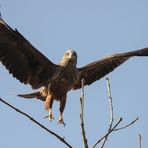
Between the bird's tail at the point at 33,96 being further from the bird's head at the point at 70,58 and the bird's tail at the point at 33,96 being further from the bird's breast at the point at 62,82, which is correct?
the bird's head at the point at 70,58

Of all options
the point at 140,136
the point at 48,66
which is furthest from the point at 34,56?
the point at 140,136

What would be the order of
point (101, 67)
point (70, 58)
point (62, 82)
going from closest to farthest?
1. point (62, 82)
2. point (70, 58)
3. point (101, 67)

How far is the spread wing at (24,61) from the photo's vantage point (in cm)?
865

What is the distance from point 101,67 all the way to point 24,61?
67.7 inches

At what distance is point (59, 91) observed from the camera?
854 cm

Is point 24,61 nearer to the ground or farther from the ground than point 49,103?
farther from the ground

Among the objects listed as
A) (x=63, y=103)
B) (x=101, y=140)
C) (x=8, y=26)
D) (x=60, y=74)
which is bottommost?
(x=101, y=140)

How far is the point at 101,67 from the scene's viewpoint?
10.0m

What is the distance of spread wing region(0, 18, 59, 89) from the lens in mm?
8652

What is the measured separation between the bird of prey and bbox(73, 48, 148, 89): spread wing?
15.7 inches

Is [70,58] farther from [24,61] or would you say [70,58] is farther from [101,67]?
[101,67]

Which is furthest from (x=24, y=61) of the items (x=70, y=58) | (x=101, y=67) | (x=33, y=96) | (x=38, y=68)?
(x=101, y=67)

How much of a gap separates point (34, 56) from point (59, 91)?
0.93 m

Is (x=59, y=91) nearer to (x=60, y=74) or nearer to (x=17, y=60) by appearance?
(x=60, y=74)
